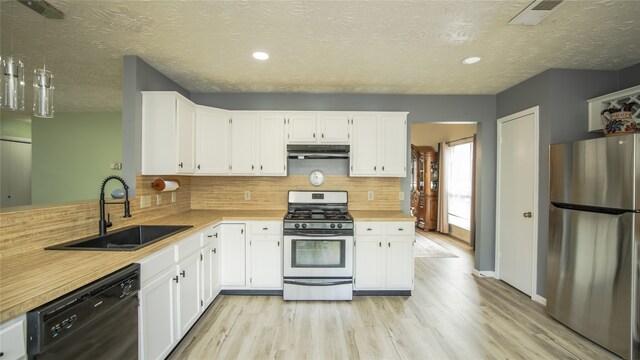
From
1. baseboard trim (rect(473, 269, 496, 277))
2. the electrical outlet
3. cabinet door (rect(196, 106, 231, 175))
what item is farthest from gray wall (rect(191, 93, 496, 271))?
the electrical outlet

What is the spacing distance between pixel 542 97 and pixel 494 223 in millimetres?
1681

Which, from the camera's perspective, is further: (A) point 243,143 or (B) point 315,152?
(A) point 243,143

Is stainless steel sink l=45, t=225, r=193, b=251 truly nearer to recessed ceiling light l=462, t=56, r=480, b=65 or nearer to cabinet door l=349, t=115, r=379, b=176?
cabinet door l=349, t=115, r=379, b=176

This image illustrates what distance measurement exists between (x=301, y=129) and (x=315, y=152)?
14.4 inches

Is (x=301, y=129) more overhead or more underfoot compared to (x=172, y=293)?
more overhead

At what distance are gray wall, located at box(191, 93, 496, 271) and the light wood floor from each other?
0.98 m

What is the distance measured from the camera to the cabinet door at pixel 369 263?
303 cm

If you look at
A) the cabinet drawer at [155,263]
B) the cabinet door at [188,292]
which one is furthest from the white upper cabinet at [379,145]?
the cabinet drawer at [155,263]

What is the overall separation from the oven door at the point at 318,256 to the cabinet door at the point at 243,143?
1.07 m

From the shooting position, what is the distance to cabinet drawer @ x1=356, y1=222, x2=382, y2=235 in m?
3.03

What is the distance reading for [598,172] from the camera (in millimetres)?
2188

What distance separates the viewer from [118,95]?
390 cm

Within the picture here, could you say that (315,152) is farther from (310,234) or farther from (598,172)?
(598,172)

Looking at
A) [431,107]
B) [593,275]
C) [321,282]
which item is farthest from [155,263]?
[431,107]
